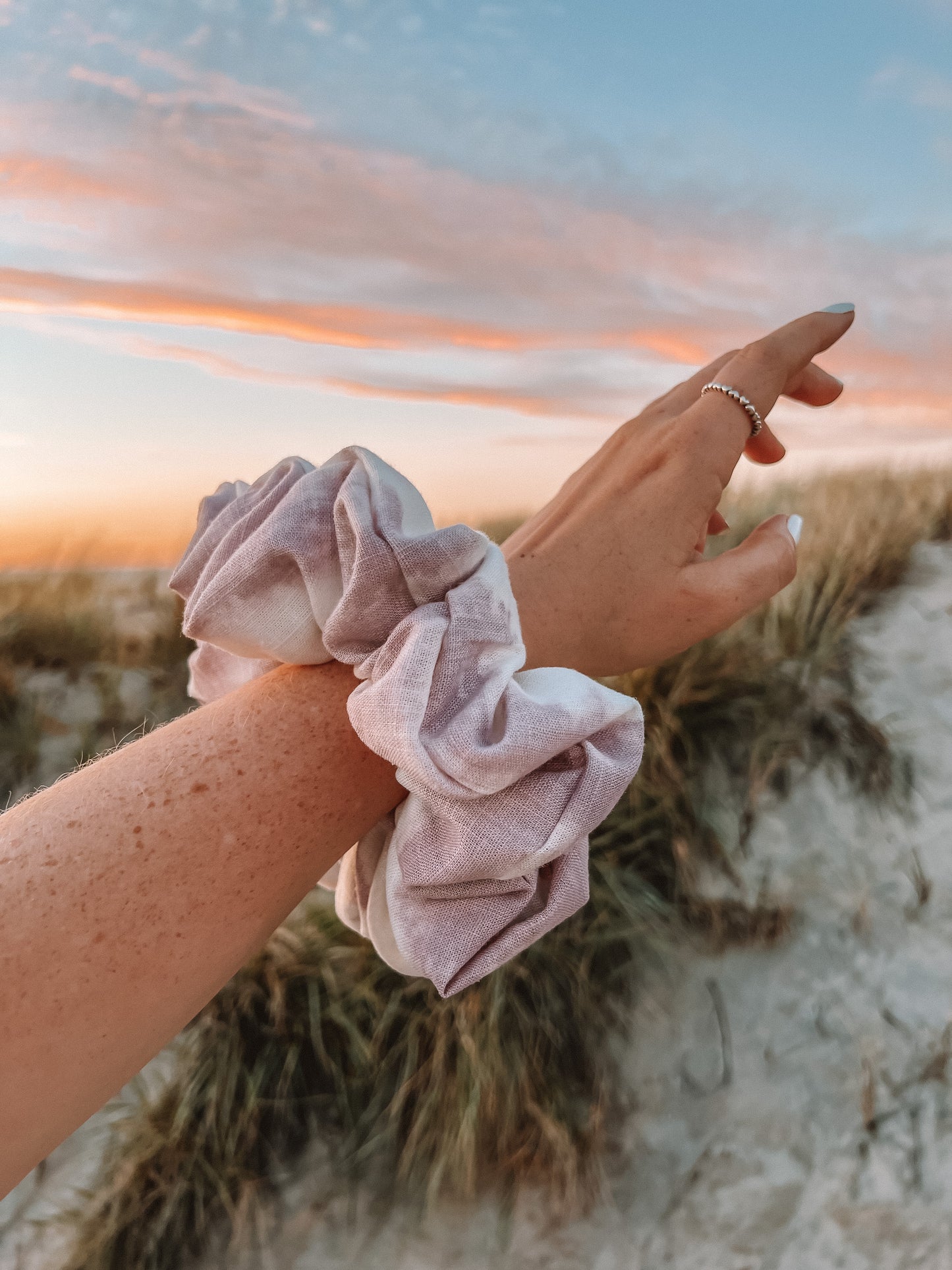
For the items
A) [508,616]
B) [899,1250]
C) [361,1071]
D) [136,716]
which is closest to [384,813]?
[508,616]

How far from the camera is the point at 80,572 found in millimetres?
2703

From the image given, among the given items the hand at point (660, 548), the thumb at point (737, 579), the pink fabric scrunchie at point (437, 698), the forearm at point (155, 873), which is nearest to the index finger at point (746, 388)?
the hand at point (660, 548)

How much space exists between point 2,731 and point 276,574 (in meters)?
1.93

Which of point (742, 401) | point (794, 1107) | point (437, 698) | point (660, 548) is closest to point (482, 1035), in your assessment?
point (794, 1107)

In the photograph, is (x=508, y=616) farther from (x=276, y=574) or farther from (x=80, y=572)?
(x=80, y=572)

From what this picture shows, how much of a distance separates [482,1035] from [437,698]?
1.07 m

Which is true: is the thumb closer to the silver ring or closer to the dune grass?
the silver ring

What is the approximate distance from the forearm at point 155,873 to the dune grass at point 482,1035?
87 centimetres

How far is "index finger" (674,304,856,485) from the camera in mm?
1346

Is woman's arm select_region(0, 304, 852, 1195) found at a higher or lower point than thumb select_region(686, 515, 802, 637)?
lower

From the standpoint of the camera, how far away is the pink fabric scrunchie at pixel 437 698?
2.61ft

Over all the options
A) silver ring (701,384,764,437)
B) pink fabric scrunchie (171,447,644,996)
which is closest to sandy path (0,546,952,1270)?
silver ring (701,384,764,437)

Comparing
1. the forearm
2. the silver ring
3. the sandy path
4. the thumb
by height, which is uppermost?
the silver ring

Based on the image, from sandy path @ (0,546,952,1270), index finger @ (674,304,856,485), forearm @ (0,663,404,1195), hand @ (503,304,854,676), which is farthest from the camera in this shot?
sandy path @ (0,546,952,1270)
